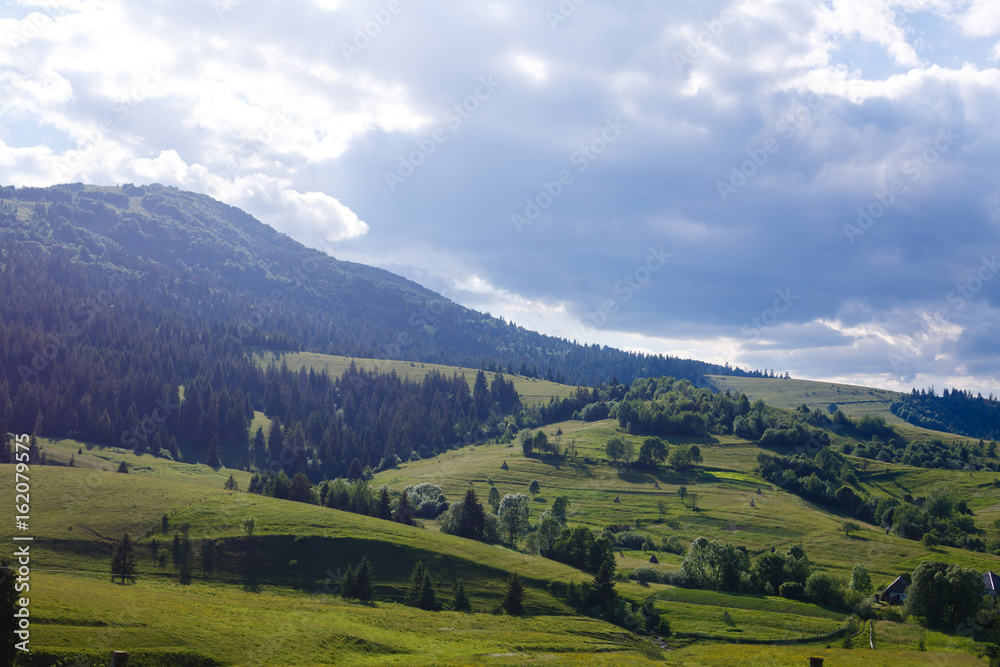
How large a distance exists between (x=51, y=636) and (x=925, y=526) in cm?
20483

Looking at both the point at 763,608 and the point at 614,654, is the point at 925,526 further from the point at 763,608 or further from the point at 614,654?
the point at 614,654

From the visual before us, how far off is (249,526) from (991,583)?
136 meters

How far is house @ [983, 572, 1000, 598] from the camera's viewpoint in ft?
355

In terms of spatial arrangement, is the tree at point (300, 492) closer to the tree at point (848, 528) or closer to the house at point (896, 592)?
the house at point (896, 592)

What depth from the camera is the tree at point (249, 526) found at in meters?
106

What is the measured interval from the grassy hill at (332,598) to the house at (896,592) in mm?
15180

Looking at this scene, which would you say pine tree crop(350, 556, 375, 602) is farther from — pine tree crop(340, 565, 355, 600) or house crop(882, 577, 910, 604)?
house crop(882, 577, 910, 604)

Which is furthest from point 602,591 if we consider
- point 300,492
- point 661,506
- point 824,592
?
point 661,506

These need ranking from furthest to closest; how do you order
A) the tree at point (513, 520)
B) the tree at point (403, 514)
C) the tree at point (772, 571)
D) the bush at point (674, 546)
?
the bush at point (674, 546), the tree at point (513, 520), the tree at point (403, 514), the tree at point (772, 571)

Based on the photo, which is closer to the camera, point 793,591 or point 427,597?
point 427,597

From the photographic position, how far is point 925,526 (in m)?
174

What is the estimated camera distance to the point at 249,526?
10844 centimetres

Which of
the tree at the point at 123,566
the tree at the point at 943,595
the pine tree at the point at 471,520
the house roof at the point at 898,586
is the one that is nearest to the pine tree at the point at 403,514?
the pine tree at the point at 471,520

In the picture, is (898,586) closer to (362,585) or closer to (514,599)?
(514,599)
